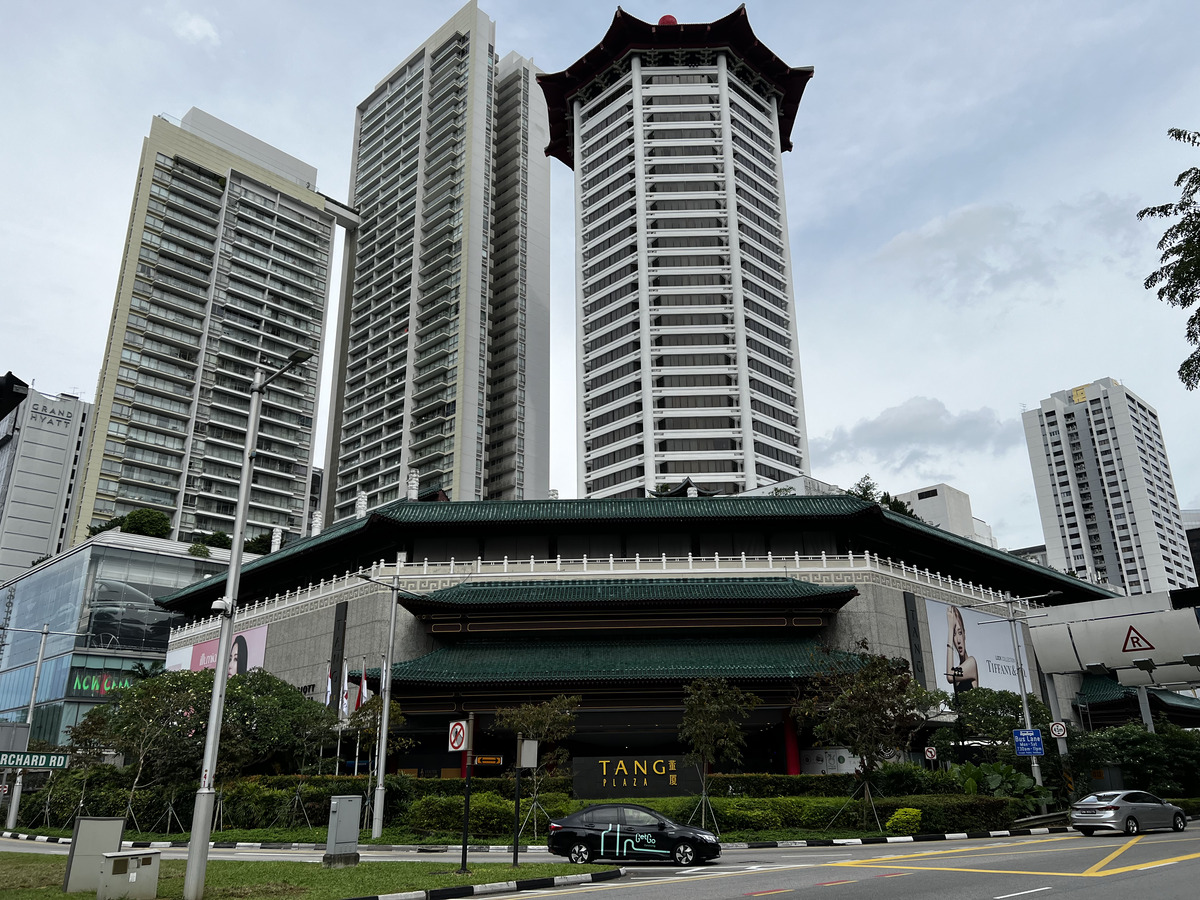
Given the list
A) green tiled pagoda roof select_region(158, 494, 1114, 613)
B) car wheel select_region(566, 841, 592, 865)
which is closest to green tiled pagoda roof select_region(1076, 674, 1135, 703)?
green tiled pagoda roof select_region(158, 494, 1114, 613)

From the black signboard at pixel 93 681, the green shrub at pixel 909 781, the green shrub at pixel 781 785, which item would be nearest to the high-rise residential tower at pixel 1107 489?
the green shrub at pixel 909 781

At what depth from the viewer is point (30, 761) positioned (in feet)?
94.6

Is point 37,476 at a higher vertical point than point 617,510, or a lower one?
higher

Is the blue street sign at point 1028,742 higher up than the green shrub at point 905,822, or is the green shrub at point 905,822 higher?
the blue street sign at point 1028,742

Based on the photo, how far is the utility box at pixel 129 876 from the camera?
16.5m

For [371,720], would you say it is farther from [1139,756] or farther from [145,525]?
[145,525]

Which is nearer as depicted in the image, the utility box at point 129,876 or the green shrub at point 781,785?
the utility box at point 129,876

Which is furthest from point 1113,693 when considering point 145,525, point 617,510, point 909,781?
point 145,525

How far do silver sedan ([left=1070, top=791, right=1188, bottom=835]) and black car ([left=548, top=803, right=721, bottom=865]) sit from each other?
45.4 feet

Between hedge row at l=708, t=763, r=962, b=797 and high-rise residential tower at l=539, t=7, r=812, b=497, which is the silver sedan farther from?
high-rise residential tower at l=539, t=7, r=812, b=497

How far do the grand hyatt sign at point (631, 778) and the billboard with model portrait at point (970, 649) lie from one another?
65.9 feet

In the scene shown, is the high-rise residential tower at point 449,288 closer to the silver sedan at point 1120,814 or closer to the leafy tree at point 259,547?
the leafy tree at point 259,547

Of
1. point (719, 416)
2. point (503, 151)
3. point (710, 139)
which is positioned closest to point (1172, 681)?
point (719, 416)

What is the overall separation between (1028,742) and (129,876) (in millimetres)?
37411
